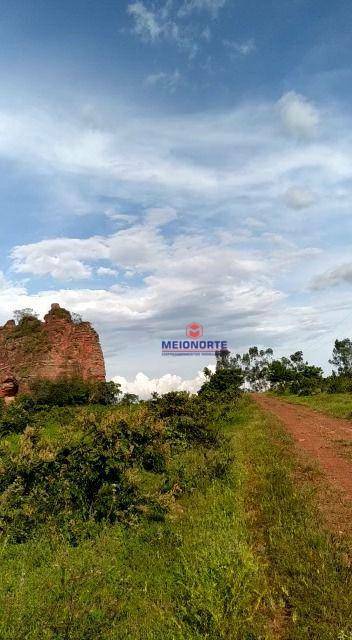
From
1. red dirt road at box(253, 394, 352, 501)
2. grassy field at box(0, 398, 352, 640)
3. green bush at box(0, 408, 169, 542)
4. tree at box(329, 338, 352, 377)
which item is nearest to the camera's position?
grassy field at box(0, 398, 352, 640)

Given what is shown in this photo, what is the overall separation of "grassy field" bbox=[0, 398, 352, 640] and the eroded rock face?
40.7 meters

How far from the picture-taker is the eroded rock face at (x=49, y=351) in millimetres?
45719

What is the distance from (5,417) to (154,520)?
20092mm

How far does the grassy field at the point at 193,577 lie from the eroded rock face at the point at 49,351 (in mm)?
40661

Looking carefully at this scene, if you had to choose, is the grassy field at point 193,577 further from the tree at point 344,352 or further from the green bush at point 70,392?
the tree at point 344,352

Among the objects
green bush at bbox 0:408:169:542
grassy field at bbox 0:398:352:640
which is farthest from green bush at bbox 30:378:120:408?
grassy field at bbox 0:398:352:640

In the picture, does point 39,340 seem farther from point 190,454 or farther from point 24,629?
point 24,629

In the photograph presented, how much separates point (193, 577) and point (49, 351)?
43625 mm

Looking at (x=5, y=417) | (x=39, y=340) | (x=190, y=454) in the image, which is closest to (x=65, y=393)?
(x=39, y=340)

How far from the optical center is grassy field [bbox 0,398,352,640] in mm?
4129

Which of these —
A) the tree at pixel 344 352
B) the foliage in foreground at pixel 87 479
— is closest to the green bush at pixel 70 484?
the foliage in foreground at pixel 87 479

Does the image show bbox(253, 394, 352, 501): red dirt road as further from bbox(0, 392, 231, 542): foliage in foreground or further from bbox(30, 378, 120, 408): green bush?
bbox(30, 378, 120, 408): green bush

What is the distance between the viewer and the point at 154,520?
280 inches

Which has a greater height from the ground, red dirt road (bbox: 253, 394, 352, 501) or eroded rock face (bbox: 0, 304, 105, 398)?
eroded rock face (bbox: 0, 304, 105, 398)
